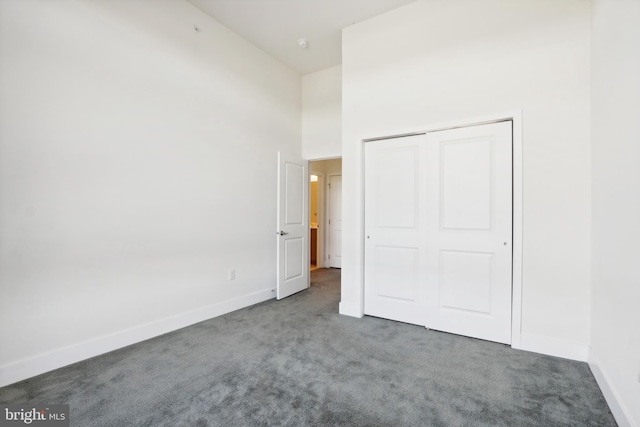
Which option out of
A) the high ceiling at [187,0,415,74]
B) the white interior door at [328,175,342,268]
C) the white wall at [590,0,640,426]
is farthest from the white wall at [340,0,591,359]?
the white interior door at [328,175,342,268]

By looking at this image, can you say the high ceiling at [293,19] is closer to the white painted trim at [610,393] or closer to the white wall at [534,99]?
the white wall at [534,99]

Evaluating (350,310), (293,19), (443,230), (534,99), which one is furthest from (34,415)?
(534,99)

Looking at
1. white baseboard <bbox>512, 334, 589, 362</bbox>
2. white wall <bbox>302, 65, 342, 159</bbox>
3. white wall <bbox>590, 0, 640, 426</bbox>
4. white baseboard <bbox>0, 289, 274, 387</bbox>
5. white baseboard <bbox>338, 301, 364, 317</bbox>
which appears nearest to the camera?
white wall <bbox>590, 0, 640, 426</bbox>

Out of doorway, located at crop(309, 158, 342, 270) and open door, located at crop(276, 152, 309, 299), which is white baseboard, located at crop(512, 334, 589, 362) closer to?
open door, located at crop(276, 152, 309, 299)

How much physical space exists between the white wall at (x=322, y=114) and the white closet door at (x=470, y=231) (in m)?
1.78

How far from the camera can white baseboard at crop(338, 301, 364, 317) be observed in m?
3.31

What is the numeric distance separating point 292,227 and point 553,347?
318 centimetres

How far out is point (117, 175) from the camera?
2.52 meters

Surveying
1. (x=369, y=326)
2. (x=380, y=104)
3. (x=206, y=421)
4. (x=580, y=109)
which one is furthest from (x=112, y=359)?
(x=580, y=109)

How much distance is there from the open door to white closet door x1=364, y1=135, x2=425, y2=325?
1.29 metres

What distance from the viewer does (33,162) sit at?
209 cm

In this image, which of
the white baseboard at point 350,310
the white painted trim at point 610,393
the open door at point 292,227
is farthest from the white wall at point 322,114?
the white painted trim at point 610,393

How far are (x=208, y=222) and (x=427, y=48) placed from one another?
10.1 feet

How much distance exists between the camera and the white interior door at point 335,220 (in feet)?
21.0
